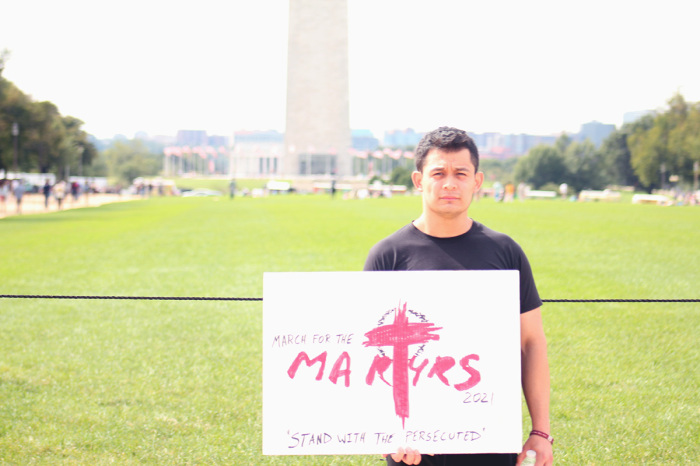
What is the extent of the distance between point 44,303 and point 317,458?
8849mm

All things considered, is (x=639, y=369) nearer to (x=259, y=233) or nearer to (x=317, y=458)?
(x=317, y=458)

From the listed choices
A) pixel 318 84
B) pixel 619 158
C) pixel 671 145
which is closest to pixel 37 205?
pixel 318 84

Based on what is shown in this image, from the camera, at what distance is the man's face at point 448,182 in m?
3.25

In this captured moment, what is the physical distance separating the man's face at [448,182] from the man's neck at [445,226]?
0.10 feet

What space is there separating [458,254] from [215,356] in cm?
633

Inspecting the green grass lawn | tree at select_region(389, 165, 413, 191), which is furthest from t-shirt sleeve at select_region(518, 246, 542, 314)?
tree at select_region(389, 165, 413, 191)

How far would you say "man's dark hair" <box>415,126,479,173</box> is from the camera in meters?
3.31

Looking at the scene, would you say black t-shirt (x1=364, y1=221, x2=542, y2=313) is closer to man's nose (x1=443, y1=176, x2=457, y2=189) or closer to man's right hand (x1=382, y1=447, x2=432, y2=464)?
man's nose (x1=443, y1=176, x2=457, y2=189)

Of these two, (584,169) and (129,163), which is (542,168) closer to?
(584,169)

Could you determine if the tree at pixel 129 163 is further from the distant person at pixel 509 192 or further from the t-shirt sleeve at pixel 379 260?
the t-shirt sleeve at pixel 379 260

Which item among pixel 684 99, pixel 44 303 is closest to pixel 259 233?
pixel 44 303

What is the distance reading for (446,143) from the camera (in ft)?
10.8

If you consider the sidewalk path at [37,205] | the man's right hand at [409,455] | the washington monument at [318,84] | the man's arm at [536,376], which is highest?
the washington monument at [318,84]

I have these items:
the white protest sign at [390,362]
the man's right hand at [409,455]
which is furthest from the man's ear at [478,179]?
the man's right hand at [409,455]
